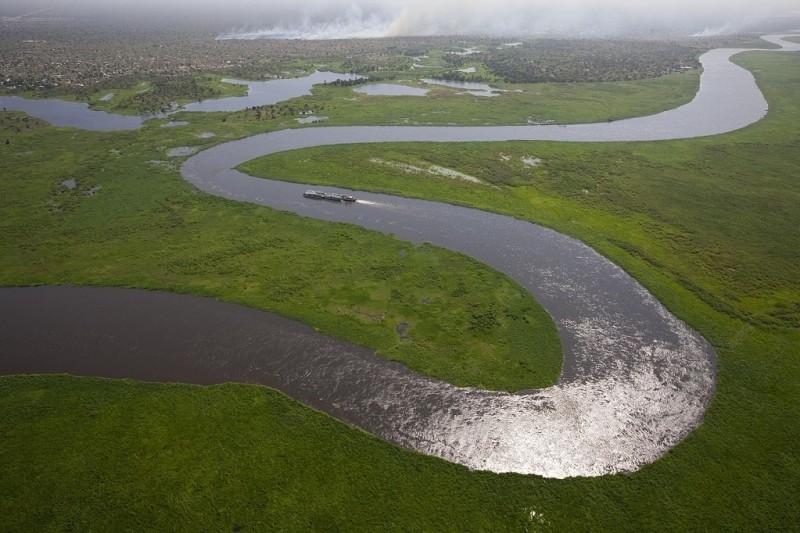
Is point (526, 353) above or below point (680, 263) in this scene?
below

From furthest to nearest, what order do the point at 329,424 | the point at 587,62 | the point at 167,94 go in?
the point at 587,62 → the point at 167,94 → the point at 329,424

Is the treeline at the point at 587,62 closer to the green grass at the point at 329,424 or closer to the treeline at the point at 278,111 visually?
the treeline at the point at 278,111

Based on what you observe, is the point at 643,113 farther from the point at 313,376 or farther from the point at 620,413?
the point at 313,376

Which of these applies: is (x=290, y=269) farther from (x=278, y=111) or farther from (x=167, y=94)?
(x=167, y=94)

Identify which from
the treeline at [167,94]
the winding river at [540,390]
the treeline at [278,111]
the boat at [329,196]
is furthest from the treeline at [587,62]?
the winding river at [540,390]

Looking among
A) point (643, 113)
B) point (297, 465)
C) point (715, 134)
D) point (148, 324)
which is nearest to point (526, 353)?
point (297, 465)

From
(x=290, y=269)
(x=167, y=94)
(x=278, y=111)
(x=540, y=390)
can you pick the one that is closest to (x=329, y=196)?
(x=290, y=269)

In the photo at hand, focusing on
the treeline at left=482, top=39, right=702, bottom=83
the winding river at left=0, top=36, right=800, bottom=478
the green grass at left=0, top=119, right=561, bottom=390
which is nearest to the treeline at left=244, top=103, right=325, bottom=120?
the green grass at left=0, top=119, right=561, bottom=390
